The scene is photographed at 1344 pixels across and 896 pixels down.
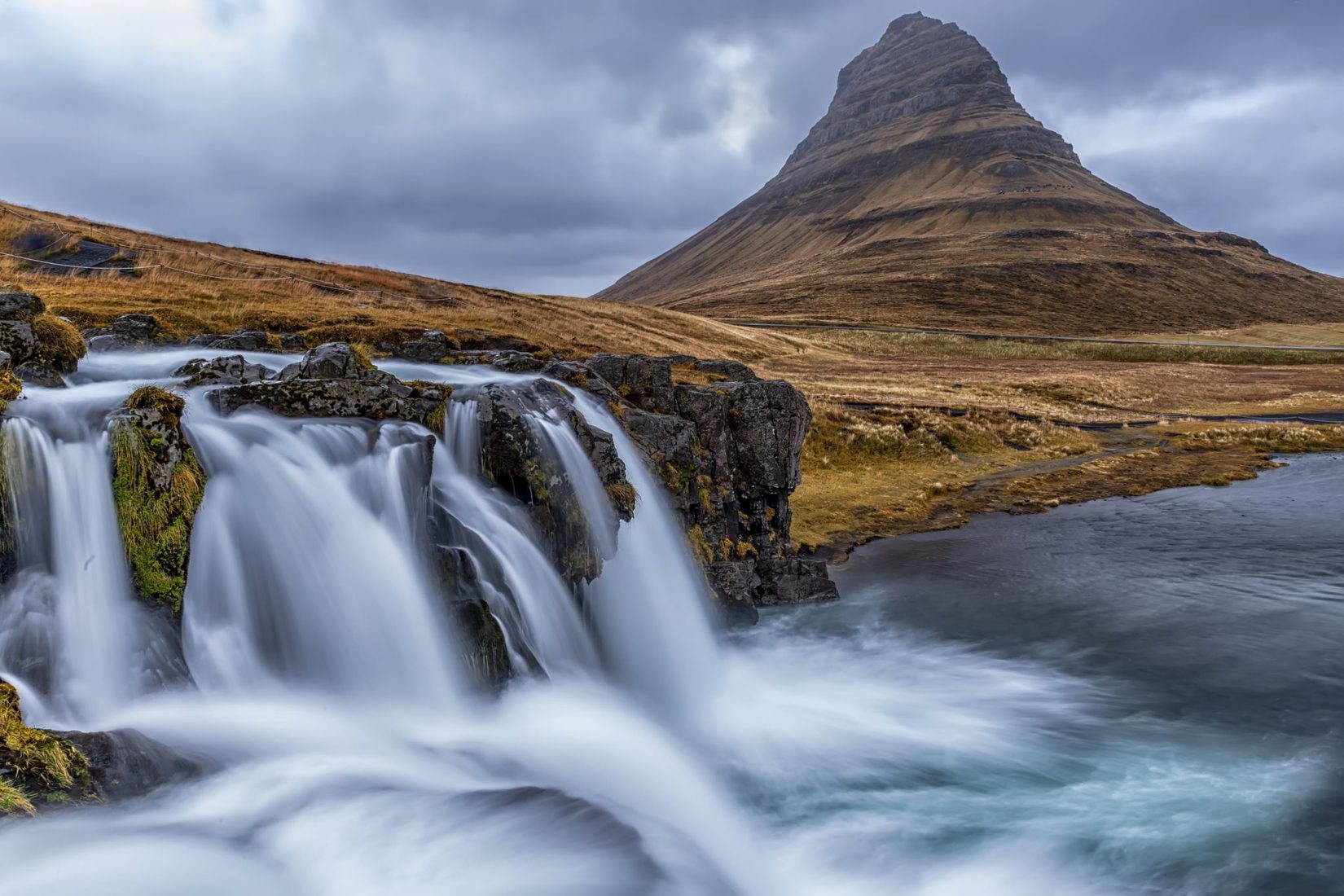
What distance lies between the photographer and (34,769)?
6.34m

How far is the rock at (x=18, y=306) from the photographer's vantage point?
45.8 feet

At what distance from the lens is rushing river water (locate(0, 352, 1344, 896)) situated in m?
7.74

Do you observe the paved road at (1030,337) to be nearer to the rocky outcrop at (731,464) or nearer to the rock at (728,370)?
the rock at (728,370)

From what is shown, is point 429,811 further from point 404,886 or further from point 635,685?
point 635,685

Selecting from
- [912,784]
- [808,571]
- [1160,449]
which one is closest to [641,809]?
[912,784]

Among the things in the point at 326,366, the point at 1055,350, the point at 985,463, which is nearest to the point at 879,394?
the point at 985,463

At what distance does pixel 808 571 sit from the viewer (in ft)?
59.6

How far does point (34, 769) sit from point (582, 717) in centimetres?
656

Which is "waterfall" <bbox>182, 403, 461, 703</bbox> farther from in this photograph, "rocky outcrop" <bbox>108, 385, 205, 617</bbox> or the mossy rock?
the mossy rock

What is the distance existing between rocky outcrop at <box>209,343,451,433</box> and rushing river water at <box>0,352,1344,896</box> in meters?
0.42

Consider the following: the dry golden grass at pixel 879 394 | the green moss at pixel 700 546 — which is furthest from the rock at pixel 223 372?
the dry golden grass at pixel 879 394

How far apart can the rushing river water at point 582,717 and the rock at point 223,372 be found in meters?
0.63

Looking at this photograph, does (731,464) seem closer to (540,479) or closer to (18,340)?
(540,479)

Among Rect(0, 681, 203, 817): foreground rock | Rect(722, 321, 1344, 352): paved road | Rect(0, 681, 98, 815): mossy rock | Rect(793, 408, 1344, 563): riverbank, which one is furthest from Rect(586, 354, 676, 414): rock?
Rect(722, 321, 1344, 352): paved road
